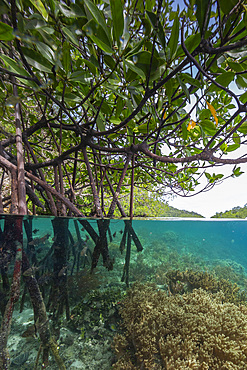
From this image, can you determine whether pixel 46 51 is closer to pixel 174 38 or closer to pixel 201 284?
pixel 174 38

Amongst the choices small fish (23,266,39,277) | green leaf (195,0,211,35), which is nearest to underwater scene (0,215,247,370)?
small fish (23,266,39,277)

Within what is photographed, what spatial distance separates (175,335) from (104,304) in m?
0.93

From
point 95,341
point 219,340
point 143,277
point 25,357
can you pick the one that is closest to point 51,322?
point 25,357

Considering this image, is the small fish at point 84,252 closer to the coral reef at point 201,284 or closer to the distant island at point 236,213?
the coral reef at point 201,284

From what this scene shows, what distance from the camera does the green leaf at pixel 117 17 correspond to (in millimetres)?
505

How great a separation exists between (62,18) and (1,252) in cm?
166

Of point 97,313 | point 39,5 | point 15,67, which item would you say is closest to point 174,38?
point 39,5

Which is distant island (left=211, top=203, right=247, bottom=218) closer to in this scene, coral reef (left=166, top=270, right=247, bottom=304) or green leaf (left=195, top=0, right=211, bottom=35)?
coral reef (left=166, top=270, right=247, bottom=304)

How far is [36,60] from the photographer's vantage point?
669 millimetres

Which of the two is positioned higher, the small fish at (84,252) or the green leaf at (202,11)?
the green leaf at (202,11)

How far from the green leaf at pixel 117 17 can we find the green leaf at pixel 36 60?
1.07 ft

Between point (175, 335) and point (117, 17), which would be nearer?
point (117, 17)

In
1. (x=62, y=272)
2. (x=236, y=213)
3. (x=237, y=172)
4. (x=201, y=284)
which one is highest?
(x=237, y=172)

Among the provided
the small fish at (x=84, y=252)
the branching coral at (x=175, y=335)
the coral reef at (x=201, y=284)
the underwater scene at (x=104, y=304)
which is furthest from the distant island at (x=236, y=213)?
the small fish at (x=84, y=252)
